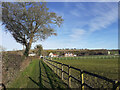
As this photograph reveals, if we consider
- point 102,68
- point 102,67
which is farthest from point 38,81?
point 102,67

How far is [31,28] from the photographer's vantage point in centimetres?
1728

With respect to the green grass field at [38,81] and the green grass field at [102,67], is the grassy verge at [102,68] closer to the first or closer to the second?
the green grass field at [102,67]

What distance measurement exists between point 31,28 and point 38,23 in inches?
48.0

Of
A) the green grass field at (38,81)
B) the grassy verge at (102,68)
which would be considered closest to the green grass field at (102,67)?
the grassy verge at (102,68)

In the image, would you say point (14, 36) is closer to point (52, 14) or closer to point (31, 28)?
point (31, 28)

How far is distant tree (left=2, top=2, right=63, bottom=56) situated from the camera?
15.3 meters

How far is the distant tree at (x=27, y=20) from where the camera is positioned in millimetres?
15276

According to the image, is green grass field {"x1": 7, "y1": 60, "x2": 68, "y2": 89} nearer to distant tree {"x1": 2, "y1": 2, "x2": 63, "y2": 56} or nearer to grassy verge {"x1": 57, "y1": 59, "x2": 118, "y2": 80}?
grassy verge {"x1": 57, "y1": 59, "x2": 118, "y2": 80}

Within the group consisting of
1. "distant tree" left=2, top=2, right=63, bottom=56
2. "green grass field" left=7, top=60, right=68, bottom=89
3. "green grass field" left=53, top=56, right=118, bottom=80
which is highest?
"distant tree" left=2, top=2, right=63, bottom=56

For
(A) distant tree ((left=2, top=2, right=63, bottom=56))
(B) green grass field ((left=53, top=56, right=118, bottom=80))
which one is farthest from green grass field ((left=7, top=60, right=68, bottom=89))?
(A) distant tree ((left=2, top=2, right=63, bottom=56))

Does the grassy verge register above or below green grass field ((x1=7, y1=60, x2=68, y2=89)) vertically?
below

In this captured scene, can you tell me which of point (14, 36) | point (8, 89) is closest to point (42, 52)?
point (14, 36)

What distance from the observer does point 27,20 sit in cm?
1667

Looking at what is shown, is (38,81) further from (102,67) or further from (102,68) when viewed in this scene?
(102,67)
